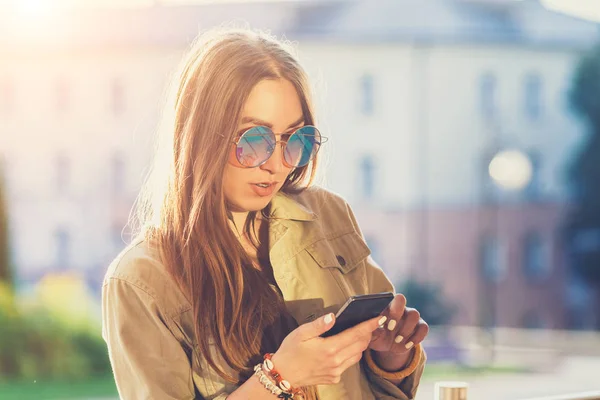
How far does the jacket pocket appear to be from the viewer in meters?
1.58

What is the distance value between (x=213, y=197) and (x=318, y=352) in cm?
31

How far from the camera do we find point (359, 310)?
1.32 meters

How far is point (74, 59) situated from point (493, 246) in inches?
474

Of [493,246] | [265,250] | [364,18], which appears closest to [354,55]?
[364,18]

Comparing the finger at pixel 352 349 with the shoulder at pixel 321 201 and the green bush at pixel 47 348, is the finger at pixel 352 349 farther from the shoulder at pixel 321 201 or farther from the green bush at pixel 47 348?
the green bush at pixel 47 348

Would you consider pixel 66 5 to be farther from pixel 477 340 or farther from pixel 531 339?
pixel 531 339

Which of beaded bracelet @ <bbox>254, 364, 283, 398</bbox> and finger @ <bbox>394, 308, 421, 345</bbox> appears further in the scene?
finger @ <bbox>394, 308, 421, 345</bbox>

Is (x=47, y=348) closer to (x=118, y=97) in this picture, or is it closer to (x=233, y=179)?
(x=118, y=97)

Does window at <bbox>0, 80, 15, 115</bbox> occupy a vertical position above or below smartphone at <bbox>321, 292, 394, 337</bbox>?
below


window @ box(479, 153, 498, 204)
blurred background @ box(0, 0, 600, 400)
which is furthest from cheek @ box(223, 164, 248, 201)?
window @ box(479, 153, 498, 204)

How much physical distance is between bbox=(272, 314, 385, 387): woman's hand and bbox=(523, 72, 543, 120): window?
23.0m

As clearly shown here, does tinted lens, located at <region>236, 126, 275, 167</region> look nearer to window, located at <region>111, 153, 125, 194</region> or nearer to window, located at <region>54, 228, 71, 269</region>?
window, located at <region>54, 228, 71, 269</region>

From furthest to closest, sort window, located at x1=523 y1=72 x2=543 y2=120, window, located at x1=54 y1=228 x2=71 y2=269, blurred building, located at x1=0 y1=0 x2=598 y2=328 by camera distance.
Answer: window, located at x1=523 y1=72 x2=543 y2=120
blurred building, located at x1=0 y1=0 x2=598 y2=328
window, located at x1=54 y1=228 x2=71 y2=269

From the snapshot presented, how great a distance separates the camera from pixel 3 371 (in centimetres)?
1098
